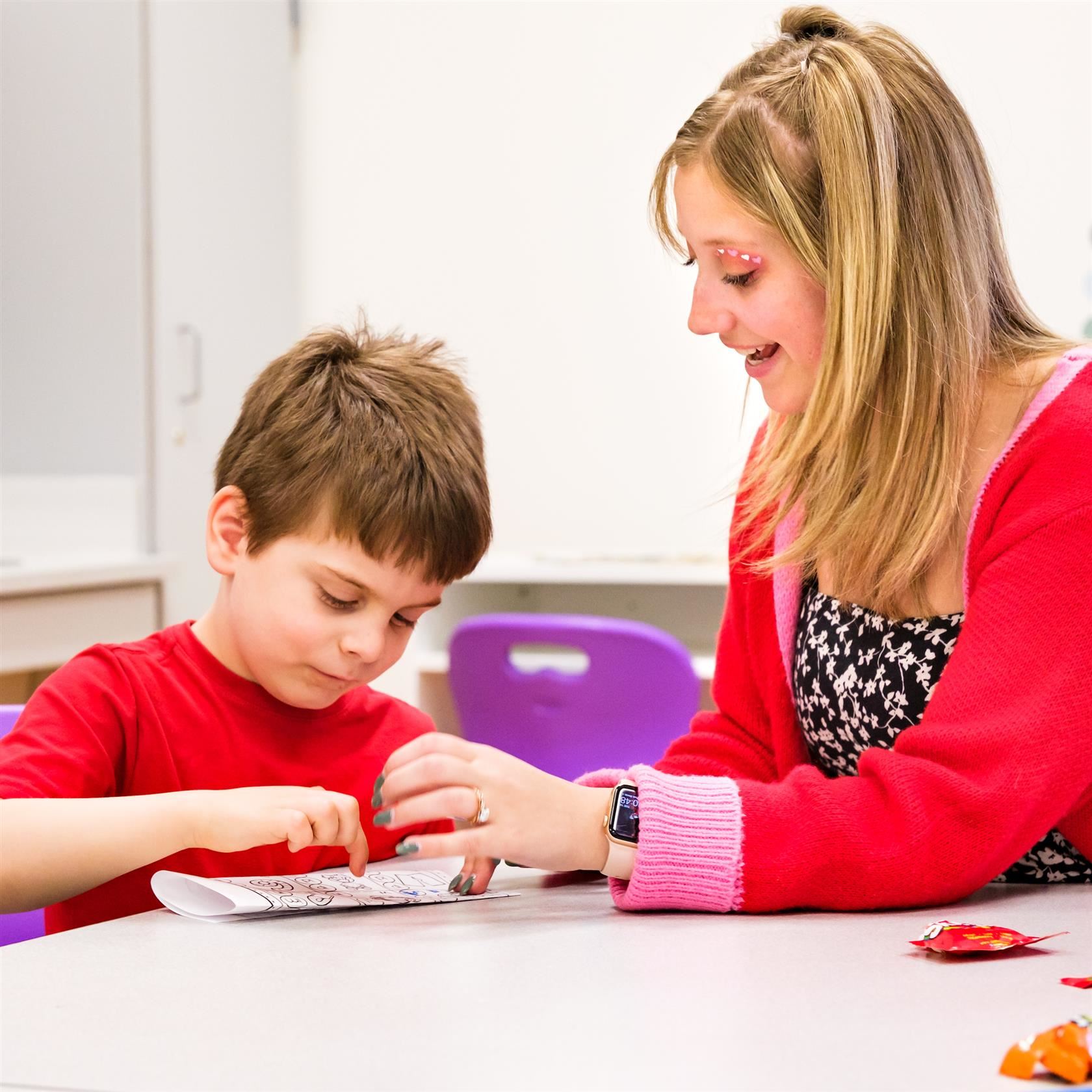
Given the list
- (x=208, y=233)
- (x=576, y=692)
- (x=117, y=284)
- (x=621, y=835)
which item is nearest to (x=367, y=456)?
(x=621, y=835)

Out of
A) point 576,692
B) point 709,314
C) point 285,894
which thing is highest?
point 709,314

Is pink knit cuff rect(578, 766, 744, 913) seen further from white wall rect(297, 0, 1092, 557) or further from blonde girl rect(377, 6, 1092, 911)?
white wall rect(297, 0, 1092, 557)

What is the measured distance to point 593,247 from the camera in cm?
327

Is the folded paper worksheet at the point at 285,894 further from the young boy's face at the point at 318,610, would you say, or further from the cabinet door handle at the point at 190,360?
the cabinet door handle at the point at 190,360

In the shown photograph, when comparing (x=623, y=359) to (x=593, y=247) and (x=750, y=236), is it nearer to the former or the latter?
(x=593, y=247)

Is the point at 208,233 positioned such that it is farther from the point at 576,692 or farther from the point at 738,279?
the point at 738,279

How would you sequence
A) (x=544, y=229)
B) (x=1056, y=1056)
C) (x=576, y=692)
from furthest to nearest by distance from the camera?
(x=544, y=229)
(x=576, y=692)
(x=1056, y=1056)

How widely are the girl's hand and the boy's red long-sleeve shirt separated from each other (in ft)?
0.14

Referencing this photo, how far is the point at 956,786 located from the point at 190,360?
8.47ft

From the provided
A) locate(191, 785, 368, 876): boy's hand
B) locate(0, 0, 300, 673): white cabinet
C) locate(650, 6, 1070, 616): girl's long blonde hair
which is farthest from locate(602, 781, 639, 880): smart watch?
locate(0, 0, 300, 673): white cabinet

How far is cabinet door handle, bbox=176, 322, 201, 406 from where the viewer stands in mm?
3062

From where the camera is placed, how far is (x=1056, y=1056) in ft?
1.72

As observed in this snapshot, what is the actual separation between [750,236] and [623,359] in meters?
2.28

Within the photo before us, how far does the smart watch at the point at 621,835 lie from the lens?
83cm
